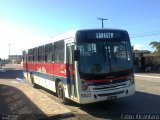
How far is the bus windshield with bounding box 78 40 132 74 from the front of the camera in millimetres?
12953

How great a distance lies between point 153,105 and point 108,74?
2331mm

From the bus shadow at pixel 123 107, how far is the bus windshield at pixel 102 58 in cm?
150

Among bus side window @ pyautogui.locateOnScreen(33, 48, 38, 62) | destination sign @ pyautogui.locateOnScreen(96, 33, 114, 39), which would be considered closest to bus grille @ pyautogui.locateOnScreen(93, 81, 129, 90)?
destination sign @ pyautogui.locateOnScreen(96, 33, 114, 39)

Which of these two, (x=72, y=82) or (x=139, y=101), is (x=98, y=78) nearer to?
(x=72, y=82)

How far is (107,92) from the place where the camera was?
12914 millimetres

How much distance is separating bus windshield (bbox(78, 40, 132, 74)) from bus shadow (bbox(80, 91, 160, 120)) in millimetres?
1502

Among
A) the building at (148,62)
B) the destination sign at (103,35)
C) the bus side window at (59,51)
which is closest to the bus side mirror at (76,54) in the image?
the destination sign at (103,35)

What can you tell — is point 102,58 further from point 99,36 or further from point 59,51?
point 59,51

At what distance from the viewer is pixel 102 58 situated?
13.1 m

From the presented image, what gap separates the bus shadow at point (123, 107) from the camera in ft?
40.5

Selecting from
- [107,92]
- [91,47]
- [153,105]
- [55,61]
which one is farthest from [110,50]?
[55,61]

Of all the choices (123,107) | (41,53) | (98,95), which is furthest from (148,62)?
(98,95)

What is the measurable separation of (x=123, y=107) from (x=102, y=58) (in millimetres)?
2163

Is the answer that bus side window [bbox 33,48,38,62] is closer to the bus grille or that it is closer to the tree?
the bus grille
